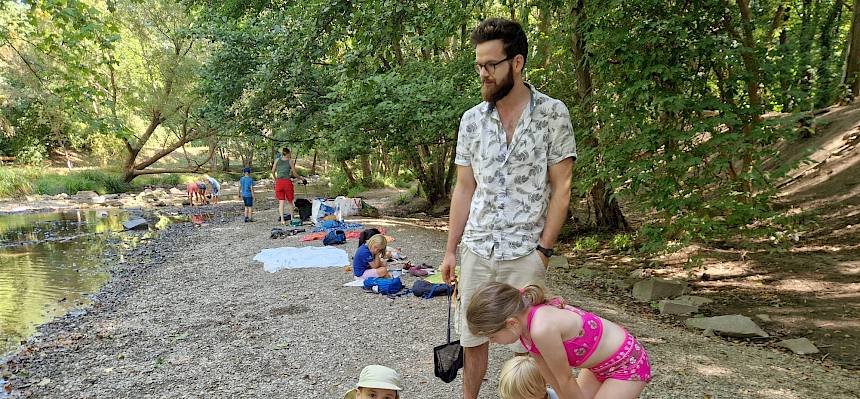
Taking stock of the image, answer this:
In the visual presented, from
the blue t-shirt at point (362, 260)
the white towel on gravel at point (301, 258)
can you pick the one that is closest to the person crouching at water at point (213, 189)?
the white towel on gravel at point (301, 258)

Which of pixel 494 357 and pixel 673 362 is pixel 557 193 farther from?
pixel 673 362

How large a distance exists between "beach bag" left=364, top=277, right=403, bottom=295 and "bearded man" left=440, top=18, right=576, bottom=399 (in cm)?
382

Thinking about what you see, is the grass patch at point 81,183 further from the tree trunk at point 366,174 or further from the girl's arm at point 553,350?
the girl's arm at point 553,350

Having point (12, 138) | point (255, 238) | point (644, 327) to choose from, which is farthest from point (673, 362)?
point (12, 138)

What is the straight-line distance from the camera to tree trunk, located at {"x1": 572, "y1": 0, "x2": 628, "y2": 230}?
669 cm

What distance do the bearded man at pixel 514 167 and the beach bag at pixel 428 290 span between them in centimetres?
359

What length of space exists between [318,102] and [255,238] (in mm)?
4263

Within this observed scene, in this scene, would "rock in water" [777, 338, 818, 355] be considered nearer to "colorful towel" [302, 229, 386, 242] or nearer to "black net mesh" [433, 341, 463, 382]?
"black net mesh" [433, 341, 463, 382]

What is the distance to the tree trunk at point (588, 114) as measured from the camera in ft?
21.9

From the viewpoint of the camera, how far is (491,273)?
8.12 ft

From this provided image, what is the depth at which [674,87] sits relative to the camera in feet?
18.3

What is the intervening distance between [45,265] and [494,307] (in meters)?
10.8

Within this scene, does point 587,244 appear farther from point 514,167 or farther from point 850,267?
point 514,167

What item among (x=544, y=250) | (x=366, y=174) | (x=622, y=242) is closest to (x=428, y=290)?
(x=544, y=250)
